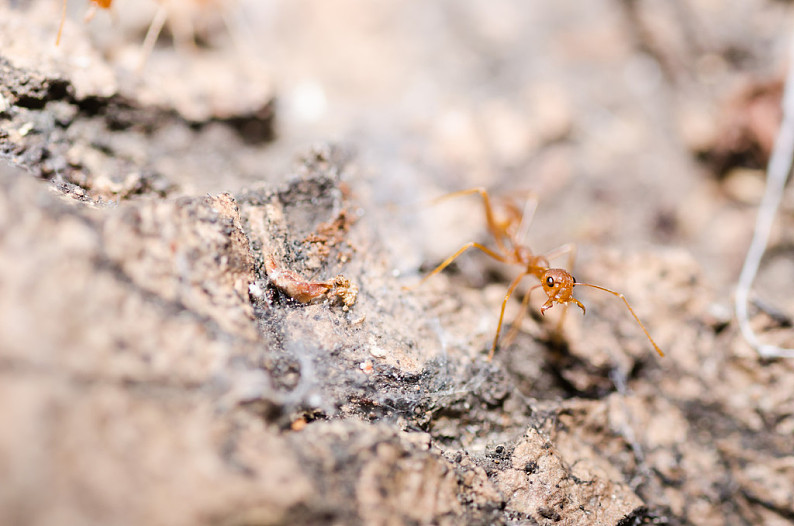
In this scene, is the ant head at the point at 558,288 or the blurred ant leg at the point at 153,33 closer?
the ant head at the point at 558,288

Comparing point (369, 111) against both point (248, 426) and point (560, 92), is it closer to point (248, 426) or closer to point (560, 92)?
point (560, 92)

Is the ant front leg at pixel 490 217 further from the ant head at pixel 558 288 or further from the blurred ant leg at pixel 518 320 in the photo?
the ant head at pixel 558 288

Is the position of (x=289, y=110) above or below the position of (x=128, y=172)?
above

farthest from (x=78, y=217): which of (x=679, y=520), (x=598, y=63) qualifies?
(x=598, y=63)

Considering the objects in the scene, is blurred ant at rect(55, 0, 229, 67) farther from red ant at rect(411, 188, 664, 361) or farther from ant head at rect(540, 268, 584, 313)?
ant head at rect(540, 268, 584, 313)

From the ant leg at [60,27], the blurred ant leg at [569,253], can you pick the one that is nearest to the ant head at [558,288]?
the blurred ant leg at [569,253]

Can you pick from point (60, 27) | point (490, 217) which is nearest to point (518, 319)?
point (490, 217)
